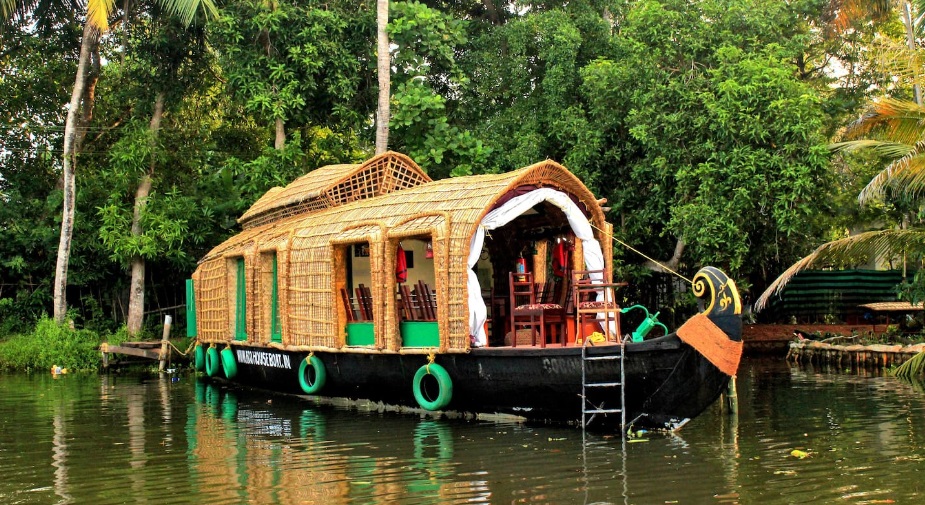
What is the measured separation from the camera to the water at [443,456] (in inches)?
248

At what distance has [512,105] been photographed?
691 inches

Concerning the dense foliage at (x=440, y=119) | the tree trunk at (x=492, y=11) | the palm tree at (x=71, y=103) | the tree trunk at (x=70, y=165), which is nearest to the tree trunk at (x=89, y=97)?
the dense foliage at (x=440, y=119)

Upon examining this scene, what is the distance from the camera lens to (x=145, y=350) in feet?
51.5

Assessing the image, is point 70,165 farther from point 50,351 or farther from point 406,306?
point 406,306

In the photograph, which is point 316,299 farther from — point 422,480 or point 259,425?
point 422,480

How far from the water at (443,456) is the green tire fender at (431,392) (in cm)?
20

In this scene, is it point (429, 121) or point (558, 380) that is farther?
point (429, 121)

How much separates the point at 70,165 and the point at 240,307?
4.88 metres

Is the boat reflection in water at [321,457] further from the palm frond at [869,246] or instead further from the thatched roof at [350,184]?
the palm frond at [869,246]

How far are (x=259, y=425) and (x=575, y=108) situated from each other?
28.1ft

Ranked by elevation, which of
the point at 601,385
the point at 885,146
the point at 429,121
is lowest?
the point at 601,385

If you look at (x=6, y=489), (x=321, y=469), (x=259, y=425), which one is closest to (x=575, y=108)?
(x=259, y=425)

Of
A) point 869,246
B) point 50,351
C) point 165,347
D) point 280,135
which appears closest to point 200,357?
point 165,347

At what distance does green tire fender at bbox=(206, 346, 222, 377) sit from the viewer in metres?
13.7
